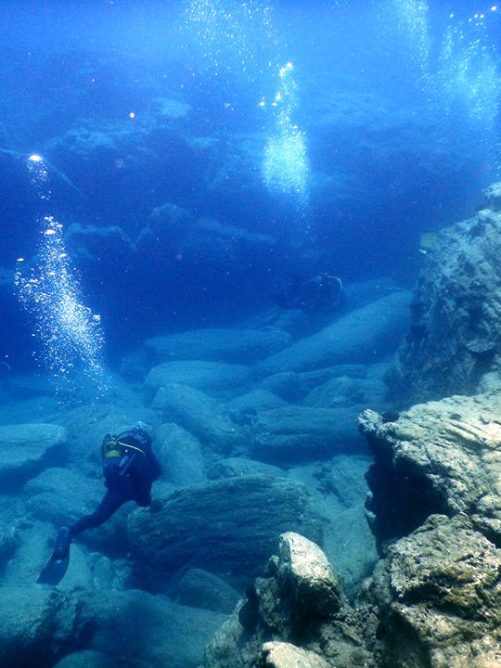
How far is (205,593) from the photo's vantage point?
16.0ft

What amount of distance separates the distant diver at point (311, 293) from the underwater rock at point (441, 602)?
11485mm

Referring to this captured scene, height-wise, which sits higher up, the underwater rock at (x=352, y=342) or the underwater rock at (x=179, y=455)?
the underwater rock at (x=352, y=342)

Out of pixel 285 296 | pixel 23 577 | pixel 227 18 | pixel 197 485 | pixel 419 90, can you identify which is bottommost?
pixel 23 577

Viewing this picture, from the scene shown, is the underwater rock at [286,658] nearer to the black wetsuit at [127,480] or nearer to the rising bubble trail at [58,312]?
the black wetsuit at [127,480]

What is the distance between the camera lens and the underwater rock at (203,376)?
11.3 meters

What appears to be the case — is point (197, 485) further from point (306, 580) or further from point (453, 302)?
point (453, 302)

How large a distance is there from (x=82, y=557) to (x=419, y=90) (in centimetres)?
4151

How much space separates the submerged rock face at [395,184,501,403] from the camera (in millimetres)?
5336

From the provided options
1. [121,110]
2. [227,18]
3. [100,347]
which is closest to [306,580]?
[100,347]

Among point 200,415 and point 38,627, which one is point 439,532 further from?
point 200,415

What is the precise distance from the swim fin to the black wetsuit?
0.41ft

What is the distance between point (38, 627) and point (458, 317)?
708 cm

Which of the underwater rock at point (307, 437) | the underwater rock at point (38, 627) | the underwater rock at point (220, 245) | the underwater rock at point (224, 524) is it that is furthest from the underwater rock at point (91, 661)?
the underwater rock at point (220, 245)

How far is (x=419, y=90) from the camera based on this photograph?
33250mm
